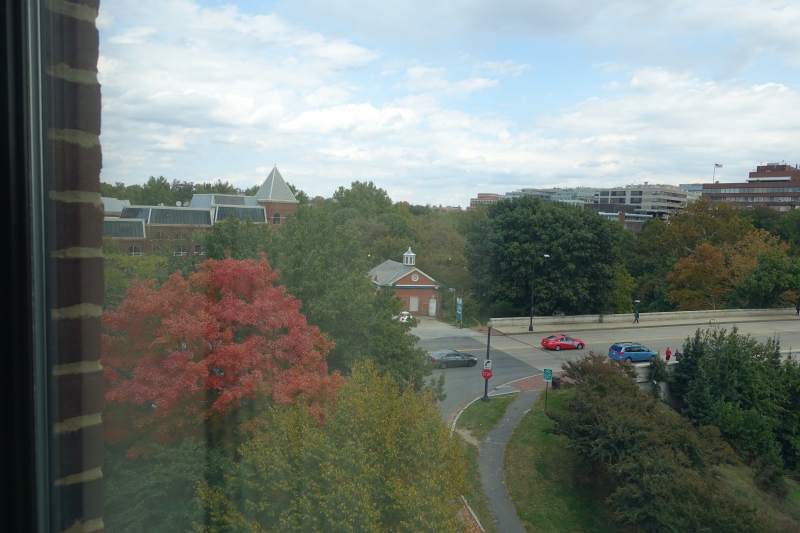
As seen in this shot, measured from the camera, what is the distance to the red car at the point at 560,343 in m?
13.0

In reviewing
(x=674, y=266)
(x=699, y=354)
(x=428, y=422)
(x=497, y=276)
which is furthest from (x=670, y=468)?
(x=674, y=266)

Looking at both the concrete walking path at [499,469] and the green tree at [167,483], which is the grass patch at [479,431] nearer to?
the concrete walking path at [499,469]

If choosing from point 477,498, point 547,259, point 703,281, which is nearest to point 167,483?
point 477,498

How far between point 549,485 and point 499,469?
0.80 metres

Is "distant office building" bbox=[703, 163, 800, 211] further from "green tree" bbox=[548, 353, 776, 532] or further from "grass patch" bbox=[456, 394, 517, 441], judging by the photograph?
"grass patch" bbox=[456, 394, 517, 441]

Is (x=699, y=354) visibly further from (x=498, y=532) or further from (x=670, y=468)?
(x=498, y=532)

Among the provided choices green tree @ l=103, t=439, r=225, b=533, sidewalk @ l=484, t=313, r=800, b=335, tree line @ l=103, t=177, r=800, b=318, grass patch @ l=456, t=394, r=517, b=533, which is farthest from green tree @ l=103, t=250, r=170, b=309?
sidewalk @ l=484, t=313, r=800, b=335

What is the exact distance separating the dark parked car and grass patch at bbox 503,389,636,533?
1711 millimetres

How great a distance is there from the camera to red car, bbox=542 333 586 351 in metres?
13.0

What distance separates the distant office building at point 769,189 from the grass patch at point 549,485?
71.3ft

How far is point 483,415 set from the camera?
27.6ft

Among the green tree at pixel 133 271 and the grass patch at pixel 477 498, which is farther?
the grass patch at pixel 477 498

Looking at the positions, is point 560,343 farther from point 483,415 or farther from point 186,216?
point 186,216

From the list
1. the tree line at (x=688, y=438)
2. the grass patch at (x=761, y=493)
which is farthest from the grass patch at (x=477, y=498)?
the grass patch at (x=761, y=493)
